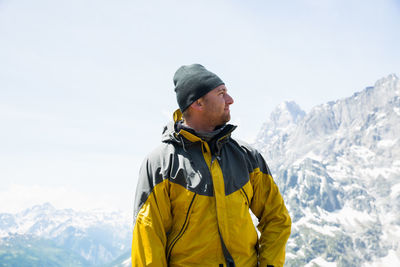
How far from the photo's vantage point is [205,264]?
4.20 meters

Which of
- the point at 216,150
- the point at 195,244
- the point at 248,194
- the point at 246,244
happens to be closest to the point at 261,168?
the point at 248,194

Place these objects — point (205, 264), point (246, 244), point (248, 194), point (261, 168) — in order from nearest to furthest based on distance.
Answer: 1. point (205, 264)
2. point (246, 244)
3. point (248, 194)
4. point (261, 168)

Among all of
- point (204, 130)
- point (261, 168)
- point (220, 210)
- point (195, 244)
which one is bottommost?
point (195, 244)

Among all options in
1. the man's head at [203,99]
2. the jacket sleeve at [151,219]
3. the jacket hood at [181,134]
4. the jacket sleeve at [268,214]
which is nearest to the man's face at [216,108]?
the man's head at [203,99]

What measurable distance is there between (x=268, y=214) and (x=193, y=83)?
7.91 ft

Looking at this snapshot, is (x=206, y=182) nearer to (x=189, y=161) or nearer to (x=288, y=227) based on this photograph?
(x=189, y=161)

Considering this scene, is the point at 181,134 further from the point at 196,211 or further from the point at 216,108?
the point at 196,211

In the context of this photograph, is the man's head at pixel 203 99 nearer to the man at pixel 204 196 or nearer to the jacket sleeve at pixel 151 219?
the man at pixel 204 196

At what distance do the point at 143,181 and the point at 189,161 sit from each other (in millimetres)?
722

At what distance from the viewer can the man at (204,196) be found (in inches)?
169

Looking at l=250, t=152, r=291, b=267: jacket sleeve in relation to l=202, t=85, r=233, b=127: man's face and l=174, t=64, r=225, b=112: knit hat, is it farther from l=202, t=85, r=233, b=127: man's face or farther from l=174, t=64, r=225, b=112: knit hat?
l=174, t=64, r=225, b=112: knit hat

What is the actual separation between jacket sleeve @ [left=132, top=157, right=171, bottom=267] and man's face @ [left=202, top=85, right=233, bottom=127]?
116 centimetres

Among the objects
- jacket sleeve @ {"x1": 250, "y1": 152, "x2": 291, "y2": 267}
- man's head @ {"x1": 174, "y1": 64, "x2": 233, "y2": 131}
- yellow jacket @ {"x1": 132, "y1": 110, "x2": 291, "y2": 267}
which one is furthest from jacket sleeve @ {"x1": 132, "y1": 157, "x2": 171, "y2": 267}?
jacket sleeve @ {"x1": 250, "y1": 152, "x2": 291, "y2": 267}

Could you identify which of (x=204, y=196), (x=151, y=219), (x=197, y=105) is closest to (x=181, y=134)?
(x=197, y=105)
